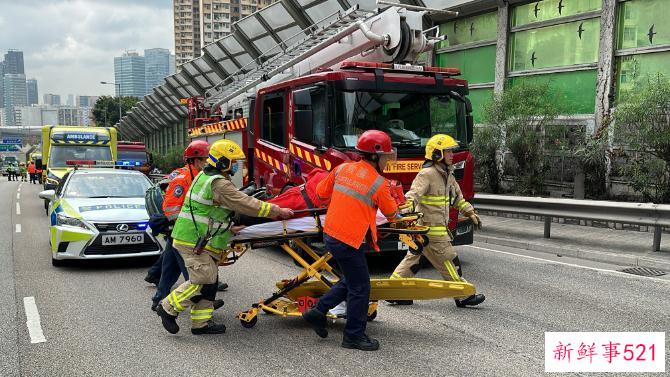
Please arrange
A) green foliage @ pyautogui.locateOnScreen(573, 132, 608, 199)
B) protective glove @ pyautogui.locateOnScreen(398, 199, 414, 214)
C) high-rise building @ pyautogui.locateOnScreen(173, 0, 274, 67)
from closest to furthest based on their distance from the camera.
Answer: protective glove @ pyautogui.locateOnScreen(398, 199, 414, 214), green foliage @ pyautogui.locateOnScreen(573, 132, 608, 199), high-rise building @ pyautogui.locateOnScreen(173, 0, 274, 67)

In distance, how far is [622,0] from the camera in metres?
14.5

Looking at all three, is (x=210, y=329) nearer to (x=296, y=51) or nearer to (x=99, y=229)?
(x=99, y=229)

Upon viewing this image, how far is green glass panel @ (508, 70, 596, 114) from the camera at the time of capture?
15.3 meters

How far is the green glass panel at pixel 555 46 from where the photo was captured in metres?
15.4

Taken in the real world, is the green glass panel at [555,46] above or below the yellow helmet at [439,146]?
above

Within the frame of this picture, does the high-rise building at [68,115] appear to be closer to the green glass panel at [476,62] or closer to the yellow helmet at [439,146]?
the green glass panel at [476,62]

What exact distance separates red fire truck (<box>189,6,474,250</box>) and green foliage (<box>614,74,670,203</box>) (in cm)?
478

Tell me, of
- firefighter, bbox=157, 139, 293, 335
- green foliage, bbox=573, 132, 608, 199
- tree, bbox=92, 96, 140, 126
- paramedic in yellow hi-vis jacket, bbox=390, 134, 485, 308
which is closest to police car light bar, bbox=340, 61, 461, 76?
paramedic in yellow hi-vis jacket, bbox=390, 134, 485, 308

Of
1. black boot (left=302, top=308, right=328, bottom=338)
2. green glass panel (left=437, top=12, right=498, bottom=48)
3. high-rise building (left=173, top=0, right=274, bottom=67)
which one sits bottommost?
black boot (left=302, top=308, right=328, bottom=338)

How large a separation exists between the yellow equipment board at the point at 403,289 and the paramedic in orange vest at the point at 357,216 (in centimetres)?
65

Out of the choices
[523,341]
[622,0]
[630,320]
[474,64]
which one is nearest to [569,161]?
[622,0]

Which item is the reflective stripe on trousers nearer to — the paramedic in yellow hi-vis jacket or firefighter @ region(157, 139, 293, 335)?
firefighter @ region(157, 139, 293, 335)

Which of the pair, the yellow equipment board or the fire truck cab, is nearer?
the yellow equipment board

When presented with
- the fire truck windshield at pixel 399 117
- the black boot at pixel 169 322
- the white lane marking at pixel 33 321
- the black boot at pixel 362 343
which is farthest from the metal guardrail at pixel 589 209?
the white lane marking at pixel 33 321
